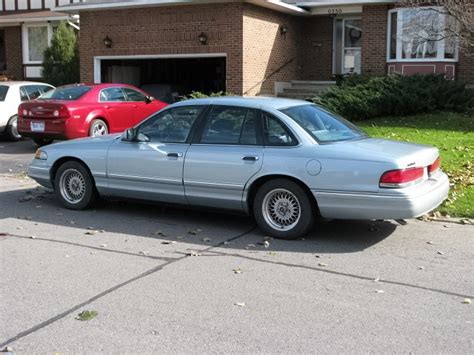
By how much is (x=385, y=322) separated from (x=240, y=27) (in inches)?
577

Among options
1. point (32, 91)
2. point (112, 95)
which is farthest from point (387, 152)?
point (32, 91)

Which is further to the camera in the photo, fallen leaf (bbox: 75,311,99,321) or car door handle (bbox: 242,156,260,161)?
car door handle (bbox: 242,156,260,161)

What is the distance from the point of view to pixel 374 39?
19.9 metres

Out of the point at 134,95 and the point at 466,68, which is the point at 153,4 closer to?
the point at 134,95

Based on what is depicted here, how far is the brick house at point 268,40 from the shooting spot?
18.4 metres

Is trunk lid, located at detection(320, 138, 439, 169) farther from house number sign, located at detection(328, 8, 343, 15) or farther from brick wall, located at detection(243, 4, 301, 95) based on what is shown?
house number sign, located at detection(328, 8, 343, 15)

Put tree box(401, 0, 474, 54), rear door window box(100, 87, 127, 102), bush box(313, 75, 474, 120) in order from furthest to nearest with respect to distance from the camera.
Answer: tree box(401, 0, 474, 54) → bush box(313, 75, 474, 120) → rear door window box(100, 87, 127, 102)

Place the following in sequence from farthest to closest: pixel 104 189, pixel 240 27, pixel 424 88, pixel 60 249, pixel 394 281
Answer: pixel 240 27, pixel 424 88, pixel 104 189, pixel 60 249, pixel 394 281

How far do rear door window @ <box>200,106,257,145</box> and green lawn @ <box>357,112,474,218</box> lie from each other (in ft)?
9.35

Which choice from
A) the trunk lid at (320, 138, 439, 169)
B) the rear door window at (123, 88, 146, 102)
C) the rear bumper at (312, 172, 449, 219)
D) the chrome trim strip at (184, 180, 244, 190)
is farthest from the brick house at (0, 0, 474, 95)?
the rear bumper at (312, 172, 449, 219)

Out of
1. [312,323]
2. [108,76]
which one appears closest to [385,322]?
[312,323]

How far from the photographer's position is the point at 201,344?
4.04 meters

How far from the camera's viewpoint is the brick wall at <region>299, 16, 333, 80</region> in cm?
2184

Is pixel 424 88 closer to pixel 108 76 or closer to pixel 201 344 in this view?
pixel 108 76
